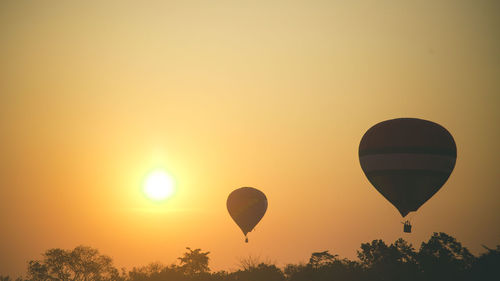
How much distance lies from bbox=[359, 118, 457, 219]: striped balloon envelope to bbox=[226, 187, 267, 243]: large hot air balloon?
37.9 metres

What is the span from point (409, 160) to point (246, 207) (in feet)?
140

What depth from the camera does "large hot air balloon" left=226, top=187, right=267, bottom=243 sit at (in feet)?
368

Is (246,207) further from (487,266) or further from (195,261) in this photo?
(487,266)

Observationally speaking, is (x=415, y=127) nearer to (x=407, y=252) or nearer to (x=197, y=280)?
(x=407, y=252)

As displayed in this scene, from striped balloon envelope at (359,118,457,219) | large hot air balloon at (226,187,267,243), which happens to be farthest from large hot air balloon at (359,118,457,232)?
large hot air balloon at (226,187,267,243)

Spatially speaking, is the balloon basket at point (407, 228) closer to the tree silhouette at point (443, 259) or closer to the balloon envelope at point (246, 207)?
the tree silhouette at point (443, 259)

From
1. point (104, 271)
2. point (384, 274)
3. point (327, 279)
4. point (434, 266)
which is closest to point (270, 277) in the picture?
point (327, 279)

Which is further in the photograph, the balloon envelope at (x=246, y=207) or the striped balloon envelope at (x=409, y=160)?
the balloon envelope at (x=246, y=207)

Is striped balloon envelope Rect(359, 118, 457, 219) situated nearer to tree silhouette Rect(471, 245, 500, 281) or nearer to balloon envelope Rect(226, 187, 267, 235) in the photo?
tree silhouette Rect(471, 245, 500, 281)

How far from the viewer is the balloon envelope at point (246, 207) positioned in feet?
368

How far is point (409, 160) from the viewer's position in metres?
75.5

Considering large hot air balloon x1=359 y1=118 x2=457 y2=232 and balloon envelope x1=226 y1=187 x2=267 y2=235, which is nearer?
large hot air balloon x1=359 y1=118 x2=457 y2=232

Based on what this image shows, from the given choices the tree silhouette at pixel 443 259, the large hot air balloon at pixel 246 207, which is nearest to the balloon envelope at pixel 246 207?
the large hot air balloon at pixel 246 207

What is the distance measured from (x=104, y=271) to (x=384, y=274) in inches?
1943
